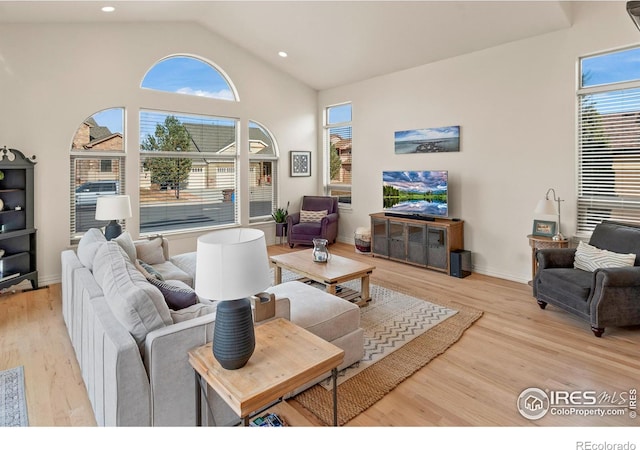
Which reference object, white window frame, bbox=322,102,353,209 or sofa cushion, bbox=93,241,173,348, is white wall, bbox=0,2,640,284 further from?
sofa cushion, bbox=93,241,173,348

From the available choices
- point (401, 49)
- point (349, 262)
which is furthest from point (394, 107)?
point (349, 262)

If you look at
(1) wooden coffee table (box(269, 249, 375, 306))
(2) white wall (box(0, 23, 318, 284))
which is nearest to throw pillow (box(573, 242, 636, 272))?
(1) wooden coffee table (box(269, 249, 375, 306))

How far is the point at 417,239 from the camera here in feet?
18.4

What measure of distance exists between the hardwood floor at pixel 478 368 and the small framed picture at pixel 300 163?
13.9ft

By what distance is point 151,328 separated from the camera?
1.96 meters

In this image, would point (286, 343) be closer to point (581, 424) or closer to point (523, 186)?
point (581, 424)

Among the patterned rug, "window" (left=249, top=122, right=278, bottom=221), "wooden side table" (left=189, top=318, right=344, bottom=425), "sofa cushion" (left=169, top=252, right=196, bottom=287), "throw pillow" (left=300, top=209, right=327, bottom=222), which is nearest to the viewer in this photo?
"wooden side table" (left=189, top=318, right=344, bottom=425)

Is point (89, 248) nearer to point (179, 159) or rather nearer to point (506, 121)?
point (179, 159)

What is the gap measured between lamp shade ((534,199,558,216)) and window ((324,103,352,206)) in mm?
3632

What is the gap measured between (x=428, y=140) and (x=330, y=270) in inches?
121

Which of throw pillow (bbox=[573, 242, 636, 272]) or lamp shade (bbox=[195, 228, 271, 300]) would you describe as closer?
lamp shade (bbox=[195, 228, 271, 300])

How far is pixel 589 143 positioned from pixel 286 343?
4.38m

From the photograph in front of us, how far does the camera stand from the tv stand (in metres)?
5.30

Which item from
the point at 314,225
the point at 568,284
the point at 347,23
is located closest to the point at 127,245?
the point at 314,225
